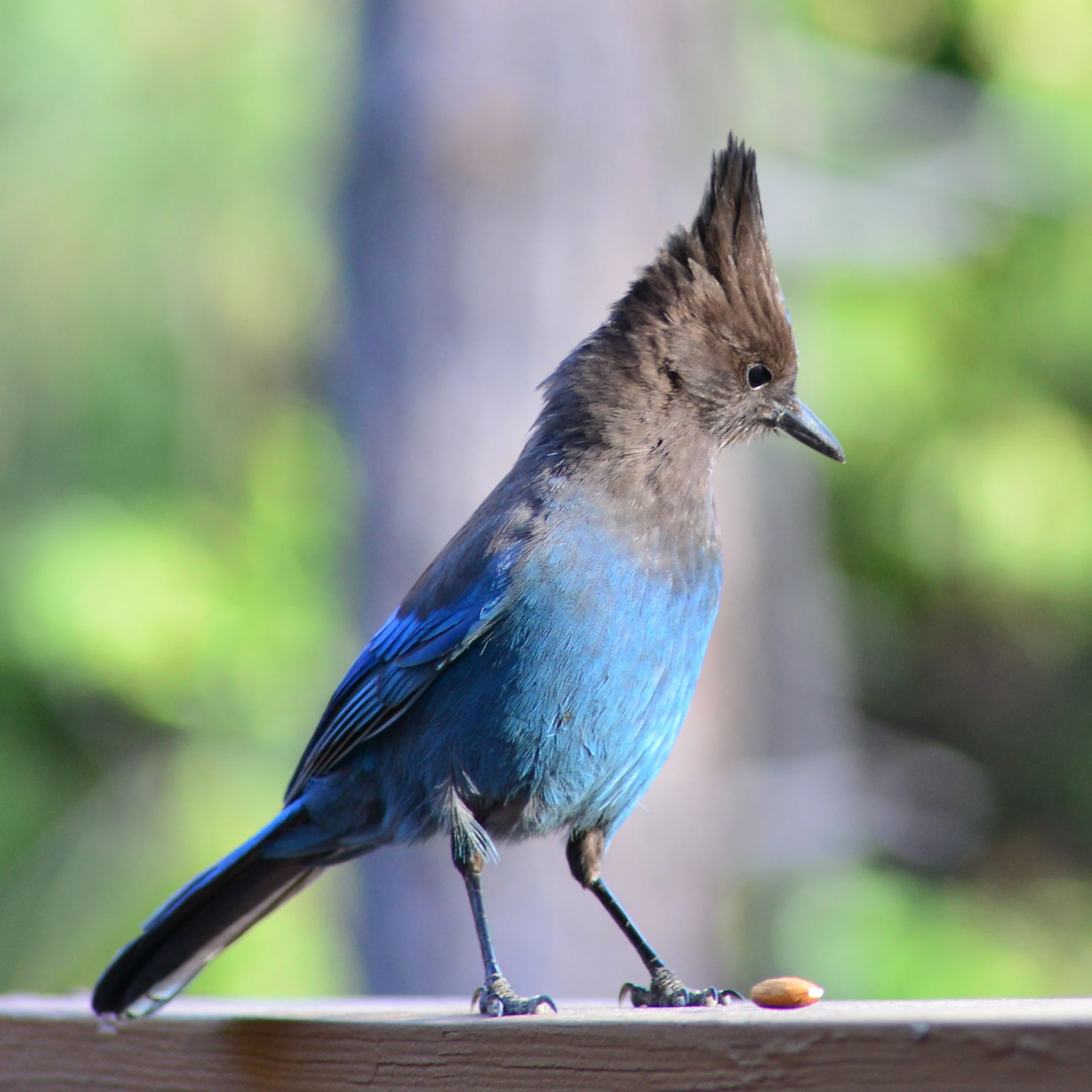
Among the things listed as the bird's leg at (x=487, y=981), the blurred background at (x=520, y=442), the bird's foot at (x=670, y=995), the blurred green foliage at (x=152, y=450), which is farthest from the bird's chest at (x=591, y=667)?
the blurred green foliage at (x=152, y=450)

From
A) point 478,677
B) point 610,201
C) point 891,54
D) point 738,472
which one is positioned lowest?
point 478,677

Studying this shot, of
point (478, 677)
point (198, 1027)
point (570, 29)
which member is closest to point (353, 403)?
point (570, 29)

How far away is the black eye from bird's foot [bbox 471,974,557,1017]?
3.99 feet

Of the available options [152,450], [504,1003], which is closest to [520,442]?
[504,1003]

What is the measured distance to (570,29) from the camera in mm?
4883

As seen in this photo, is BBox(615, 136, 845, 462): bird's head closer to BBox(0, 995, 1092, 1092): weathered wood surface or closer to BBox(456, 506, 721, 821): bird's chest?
BBox(456, 506, 721, 821): bird's chest

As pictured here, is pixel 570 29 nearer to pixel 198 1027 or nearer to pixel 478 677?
pixel 478 677

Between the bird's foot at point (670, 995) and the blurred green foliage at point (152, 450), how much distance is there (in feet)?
14.2

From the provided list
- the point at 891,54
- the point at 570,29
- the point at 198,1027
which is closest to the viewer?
the point at 198,1027

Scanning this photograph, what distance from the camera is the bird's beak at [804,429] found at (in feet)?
9.63

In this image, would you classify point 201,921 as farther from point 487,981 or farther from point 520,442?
point 520,442

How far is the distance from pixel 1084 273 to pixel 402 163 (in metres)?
3.72

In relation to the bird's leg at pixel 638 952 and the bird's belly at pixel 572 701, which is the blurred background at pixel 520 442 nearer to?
the bird's leg at pixel 638 952

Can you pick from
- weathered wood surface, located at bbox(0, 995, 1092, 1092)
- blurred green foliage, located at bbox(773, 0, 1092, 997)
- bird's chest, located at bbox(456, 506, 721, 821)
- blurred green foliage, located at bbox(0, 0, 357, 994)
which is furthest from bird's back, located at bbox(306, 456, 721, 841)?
blurred green foliage, located at bbox(0, 0, 357, 994)
